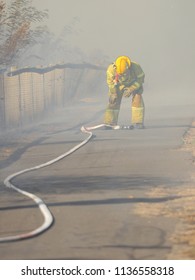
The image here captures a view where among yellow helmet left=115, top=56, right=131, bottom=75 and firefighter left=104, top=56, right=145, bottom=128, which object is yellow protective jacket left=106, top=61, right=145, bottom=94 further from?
yellow helmet left=115, top=56, right=131, bottom=75

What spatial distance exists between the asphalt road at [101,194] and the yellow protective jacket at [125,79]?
1.16 meters

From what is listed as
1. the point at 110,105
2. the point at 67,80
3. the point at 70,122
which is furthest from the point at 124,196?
the point at 67,80

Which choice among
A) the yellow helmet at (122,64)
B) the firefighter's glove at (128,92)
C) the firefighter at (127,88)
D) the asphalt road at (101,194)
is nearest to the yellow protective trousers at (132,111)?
the firefighter at (127,88)

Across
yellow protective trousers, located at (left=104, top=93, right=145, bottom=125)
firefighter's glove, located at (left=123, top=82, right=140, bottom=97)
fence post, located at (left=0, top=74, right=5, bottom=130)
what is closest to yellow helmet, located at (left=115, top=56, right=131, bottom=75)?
firefighter's glove, located at (left=123, top=82, right=140, bottom=97)

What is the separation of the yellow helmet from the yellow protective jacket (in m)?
0.13

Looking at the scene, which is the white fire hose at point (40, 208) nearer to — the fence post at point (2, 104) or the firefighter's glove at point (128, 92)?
the firefighter's glove at point (128, 92)

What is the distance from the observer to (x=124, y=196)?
980 cm

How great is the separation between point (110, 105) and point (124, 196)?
9395 mm

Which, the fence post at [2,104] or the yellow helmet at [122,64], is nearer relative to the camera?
the yellow helmet at [122,64]

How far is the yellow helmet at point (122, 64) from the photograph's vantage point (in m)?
18.2

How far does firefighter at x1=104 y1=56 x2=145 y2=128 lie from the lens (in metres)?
18.6

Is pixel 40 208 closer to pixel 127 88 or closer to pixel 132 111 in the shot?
pixel 132 111

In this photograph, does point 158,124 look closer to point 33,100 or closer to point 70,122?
point 70,122
